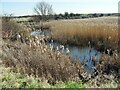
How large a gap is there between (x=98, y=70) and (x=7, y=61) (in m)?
2.44

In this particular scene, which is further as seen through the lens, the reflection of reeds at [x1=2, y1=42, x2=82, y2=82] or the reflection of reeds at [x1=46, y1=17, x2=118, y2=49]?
the reflection of reeds at [x1=46, y1=17, x2=118, y2=49]

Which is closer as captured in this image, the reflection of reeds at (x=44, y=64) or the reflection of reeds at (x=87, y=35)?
the reflection of reeds at (x=44, y=64)

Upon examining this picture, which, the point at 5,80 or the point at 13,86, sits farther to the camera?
the point at 5,80

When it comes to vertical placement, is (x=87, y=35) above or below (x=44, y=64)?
below

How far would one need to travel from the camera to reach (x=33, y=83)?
5453 mm

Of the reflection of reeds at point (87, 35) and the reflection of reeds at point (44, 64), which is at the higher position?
the reflection of reeds at point (44, 64)

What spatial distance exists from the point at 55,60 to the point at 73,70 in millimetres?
506

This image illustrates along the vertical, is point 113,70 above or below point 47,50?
below

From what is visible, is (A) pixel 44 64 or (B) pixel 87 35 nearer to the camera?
(A) pixel 44 64

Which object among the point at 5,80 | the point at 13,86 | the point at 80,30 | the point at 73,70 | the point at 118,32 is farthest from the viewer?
the point at 80,30

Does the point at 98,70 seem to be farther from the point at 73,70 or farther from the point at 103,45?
the point at 103,45

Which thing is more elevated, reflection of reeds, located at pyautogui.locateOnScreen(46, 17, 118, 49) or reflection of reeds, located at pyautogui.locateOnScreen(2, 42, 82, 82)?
reflection of reeds, located at pyautogui.locateOnScreen(2, 42, 82, 82)

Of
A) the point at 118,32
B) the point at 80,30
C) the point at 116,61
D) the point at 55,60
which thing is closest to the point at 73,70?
the point at 55,60

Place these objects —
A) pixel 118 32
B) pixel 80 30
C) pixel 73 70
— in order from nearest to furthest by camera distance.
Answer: pixel 73 70, pixel 118 32, pixel 80 30
